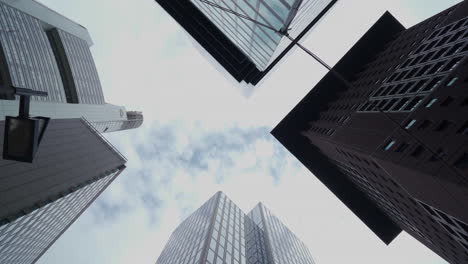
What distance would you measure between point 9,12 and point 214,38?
72233 millimetres

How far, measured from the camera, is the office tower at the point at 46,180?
141 ft

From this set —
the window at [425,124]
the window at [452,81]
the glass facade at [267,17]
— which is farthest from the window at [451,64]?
the glass facade at [267,17]

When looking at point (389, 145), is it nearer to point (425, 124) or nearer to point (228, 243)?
point (425, 124)

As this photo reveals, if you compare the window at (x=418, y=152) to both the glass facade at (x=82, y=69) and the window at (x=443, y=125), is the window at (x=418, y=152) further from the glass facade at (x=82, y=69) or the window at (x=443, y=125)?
the glass facade at (x=82, y=69)

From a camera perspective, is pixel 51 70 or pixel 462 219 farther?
pixel 51 70

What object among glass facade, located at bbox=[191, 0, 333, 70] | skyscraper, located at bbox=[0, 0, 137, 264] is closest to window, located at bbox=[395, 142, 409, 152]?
glass facade, located at bbox=[191, 0, 333, 70]

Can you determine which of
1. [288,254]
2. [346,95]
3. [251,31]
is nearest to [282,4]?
[251,31]

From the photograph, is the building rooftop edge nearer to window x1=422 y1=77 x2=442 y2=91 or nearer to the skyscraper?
the skyscraper

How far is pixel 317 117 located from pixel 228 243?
3739 cm

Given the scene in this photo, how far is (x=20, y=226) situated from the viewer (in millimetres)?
53844

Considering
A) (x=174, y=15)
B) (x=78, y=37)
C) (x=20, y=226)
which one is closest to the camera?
(x=174, y=15)

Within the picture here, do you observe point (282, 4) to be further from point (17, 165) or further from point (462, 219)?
point (17, 165)

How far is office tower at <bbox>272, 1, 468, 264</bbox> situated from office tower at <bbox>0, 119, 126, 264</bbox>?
47.2 m

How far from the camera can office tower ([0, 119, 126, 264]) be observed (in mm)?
43094
